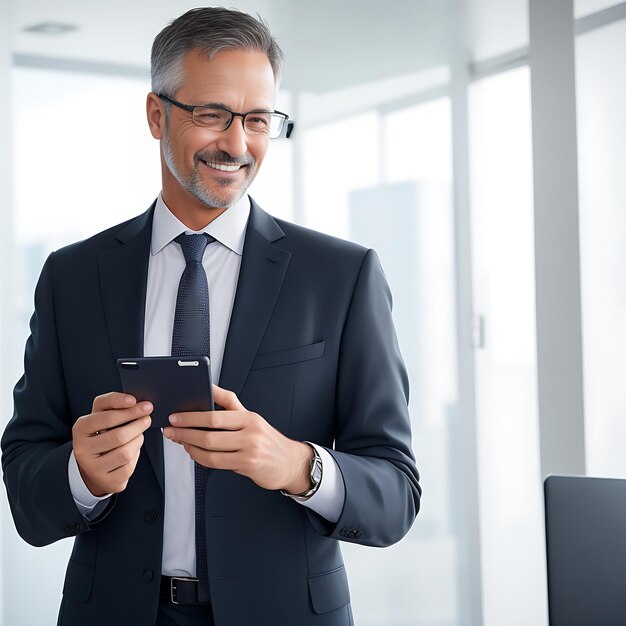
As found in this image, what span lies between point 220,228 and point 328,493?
0.60 m

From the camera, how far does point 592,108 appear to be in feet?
10.1

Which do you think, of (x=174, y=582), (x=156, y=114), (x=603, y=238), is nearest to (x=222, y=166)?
(x=156, y=114)

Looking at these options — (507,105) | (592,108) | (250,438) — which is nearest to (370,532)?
(250,438)

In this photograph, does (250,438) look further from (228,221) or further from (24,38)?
(24,38)

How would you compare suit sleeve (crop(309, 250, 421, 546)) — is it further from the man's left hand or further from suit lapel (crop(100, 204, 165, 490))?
suit lapel (crop(100, 204, 165, 490))

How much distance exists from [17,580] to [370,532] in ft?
7.63

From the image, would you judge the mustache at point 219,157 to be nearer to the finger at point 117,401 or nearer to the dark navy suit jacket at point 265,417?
the dark navy suit jacket at point 265,417

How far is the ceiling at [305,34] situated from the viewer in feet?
11.5

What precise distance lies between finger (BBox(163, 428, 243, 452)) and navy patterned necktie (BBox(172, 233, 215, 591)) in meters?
0.24

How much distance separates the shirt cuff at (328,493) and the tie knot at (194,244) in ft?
1.54

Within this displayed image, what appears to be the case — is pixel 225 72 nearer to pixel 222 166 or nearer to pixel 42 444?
pixel 222 166

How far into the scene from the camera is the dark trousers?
1.60 m

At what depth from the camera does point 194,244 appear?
5.78 feet

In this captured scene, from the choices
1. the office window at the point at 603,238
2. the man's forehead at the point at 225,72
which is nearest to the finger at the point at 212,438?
the man's forehead at the point at 225,72
